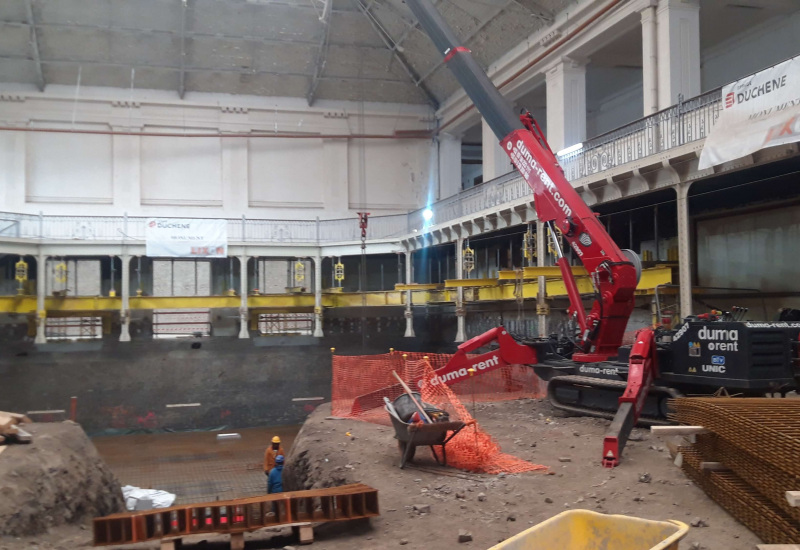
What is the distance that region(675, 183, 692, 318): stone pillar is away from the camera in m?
13.4

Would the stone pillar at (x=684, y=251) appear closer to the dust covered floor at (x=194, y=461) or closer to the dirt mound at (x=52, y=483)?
the dust covered floor at (x=194, y=461)

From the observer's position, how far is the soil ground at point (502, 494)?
659cm

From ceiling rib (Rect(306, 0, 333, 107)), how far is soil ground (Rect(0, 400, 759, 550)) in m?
20.0

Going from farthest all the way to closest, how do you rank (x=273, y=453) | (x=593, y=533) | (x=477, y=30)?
(x=477, y=30), (x=273, y=453), (x=593, y=533)

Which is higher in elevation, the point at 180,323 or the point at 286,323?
the point at 180,323

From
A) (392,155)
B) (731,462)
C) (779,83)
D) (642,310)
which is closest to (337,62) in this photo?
(392,155)

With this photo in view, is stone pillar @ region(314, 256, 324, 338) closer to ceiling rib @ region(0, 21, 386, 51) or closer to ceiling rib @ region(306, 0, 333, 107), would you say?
ceiling rib @ region(306, 0, 333, 107)

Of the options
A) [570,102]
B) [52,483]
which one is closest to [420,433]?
[52,483]

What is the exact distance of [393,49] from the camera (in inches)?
1131

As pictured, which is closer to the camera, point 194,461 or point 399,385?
point 399,385

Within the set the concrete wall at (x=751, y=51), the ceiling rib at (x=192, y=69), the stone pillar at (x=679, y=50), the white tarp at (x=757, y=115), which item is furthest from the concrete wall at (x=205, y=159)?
the white tarp at (x=757, y=115)

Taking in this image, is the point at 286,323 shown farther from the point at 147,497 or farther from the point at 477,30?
the point at 147,497

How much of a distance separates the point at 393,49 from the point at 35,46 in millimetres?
14646

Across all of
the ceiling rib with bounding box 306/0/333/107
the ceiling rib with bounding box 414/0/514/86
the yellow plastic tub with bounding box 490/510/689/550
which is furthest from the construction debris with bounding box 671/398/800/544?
the ceiling rib with bounding box 306/0/333/107
